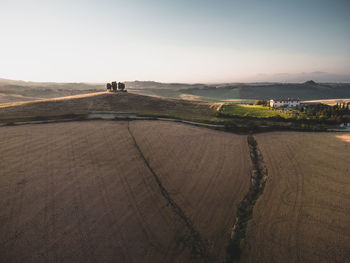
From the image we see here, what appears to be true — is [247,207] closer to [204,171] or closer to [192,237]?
[192,237]

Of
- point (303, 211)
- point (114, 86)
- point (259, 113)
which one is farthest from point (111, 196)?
point (114, 86)

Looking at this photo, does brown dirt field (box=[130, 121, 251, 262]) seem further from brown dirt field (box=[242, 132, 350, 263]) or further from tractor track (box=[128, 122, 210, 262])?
brown dirt field (box=[242, 132, 350, 263])

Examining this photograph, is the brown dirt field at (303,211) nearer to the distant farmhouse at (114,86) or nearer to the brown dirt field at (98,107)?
the brown dirt field at (98,107)

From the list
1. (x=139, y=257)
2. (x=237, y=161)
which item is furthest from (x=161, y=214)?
(x=237, y=161)

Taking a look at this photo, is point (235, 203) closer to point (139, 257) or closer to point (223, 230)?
point (223, 230)

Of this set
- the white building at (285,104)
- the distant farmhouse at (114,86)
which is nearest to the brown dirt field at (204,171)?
the distant farmhouse at (114,86)
